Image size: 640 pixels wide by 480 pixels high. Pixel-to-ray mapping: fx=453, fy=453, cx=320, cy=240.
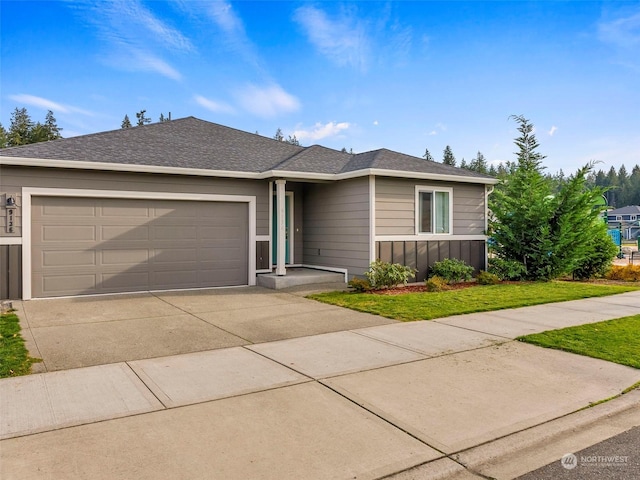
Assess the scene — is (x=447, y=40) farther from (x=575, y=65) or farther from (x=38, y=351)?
(x=38, y=351)

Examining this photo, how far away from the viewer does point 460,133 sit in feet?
68.1

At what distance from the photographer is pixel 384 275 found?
10.6m

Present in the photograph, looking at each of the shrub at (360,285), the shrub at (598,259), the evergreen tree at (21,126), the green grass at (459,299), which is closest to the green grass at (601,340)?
the green grass at (459,299)

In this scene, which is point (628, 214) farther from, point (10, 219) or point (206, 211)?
point (10, 219)

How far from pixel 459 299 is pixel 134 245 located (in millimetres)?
7352

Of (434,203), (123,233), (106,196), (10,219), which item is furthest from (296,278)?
(10,219)

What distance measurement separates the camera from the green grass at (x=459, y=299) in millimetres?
8219

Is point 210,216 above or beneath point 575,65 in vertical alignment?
beneath

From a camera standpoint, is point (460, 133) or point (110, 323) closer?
point (110, 323)

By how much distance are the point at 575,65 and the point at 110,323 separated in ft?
45.8

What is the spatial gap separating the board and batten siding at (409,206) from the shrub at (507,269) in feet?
3.25

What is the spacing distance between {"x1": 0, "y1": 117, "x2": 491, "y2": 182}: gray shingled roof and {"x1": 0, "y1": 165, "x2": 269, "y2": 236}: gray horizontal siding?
0.31m

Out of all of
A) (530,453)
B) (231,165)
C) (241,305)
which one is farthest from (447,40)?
(530,453)

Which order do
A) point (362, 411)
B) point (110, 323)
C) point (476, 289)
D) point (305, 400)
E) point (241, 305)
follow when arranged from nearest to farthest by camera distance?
point (362, 411), point (305, 400), point (110, 323), point (241, 305), point (476, 289)
